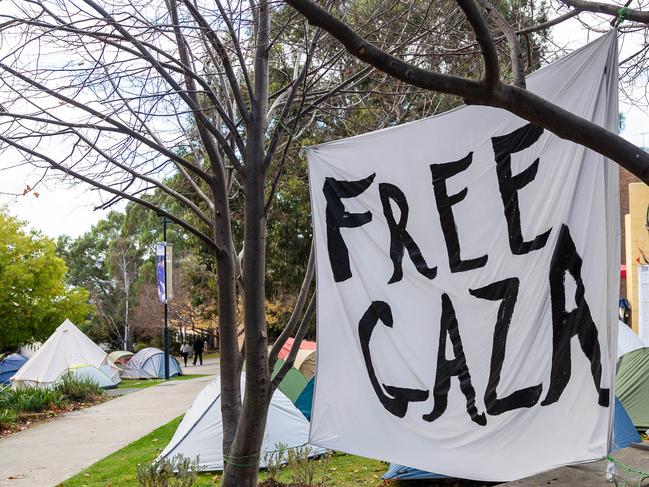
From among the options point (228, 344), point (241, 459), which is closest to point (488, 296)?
point (241, 459)

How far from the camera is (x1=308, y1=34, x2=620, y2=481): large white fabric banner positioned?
11.8 feet

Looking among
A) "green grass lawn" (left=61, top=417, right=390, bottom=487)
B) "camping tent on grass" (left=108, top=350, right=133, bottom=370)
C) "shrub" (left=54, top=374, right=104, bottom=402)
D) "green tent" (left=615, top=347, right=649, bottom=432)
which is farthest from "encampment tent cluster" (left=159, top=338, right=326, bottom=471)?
"camping tent on grass" (left=108, top=350, right=133, bottom=370)

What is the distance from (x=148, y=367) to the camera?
1248 inches

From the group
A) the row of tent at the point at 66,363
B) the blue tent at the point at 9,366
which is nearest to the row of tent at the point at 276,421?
the row of tent at the point at 66,363

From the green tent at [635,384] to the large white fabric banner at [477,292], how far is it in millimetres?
7785

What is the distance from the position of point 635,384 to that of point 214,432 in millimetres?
6569

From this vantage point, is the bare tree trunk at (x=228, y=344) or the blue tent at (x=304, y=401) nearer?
the bare tree trunk at (x=228, y=344)

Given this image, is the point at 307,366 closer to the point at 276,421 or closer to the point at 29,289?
the point at 276,421

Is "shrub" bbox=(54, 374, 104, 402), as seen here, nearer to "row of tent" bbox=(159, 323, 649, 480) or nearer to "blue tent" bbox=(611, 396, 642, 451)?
"row of tent" bbox=(159, 323, 649, 480)

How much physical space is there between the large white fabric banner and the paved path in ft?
25.3

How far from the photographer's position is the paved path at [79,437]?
10945mm

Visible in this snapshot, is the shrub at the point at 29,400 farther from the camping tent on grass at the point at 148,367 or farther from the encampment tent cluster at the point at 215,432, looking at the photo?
the camping tent on grass at the point at 148,367

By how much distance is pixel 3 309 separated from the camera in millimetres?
29969

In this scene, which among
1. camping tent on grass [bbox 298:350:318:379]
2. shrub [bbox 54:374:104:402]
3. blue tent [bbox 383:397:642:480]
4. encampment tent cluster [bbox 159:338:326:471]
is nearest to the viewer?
blue tent [bbox 383:397:642:480]
